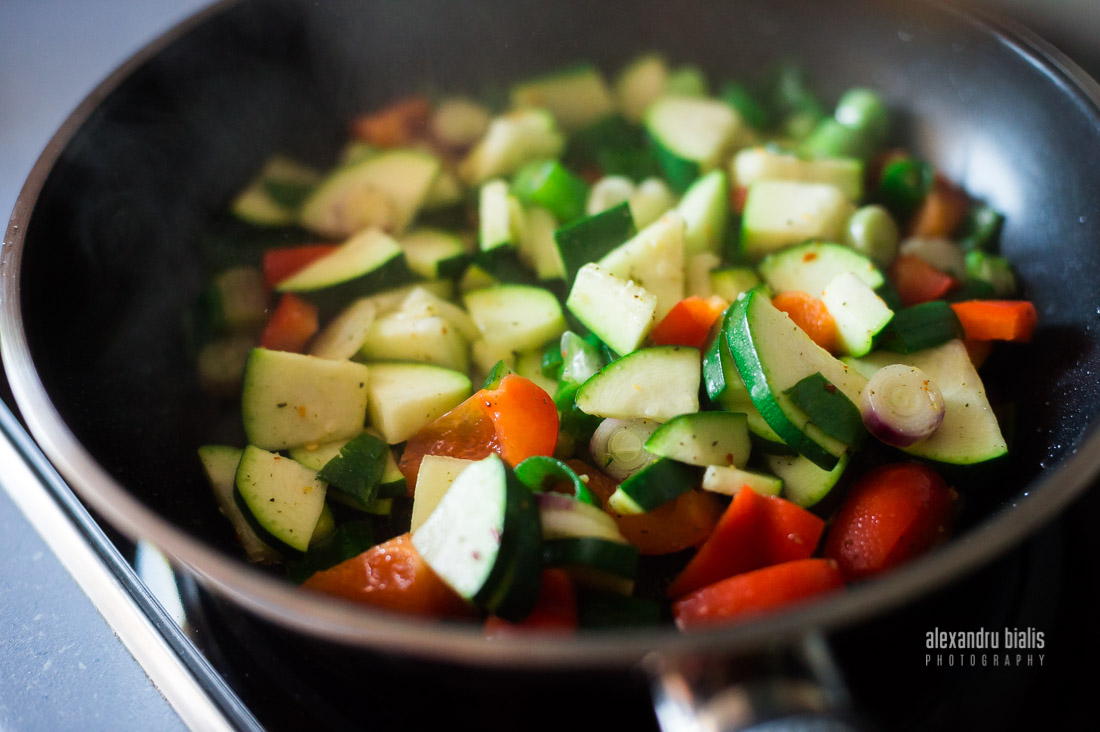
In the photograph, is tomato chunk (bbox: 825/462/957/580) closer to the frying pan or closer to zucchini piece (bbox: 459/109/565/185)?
the frying pan

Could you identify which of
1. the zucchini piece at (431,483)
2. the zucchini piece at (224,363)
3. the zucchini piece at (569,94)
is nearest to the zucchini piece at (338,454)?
the zucchini piece at (431,483)

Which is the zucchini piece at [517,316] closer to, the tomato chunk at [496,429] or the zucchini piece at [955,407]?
the tomato chunk at [496,429]

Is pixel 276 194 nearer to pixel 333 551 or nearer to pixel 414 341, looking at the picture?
pixel 414 341

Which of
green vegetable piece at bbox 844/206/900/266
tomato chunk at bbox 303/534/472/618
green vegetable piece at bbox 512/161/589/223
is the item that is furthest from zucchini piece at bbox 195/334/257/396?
green vegetable piece at bbox 844/206/900/266

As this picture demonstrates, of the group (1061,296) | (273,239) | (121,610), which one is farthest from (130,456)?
(1061,296)

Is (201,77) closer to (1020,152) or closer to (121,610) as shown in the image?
(121,610)

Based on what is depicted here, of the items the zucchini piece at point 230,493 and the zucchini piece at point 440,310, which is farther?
the zucchini piece at point 440,310
